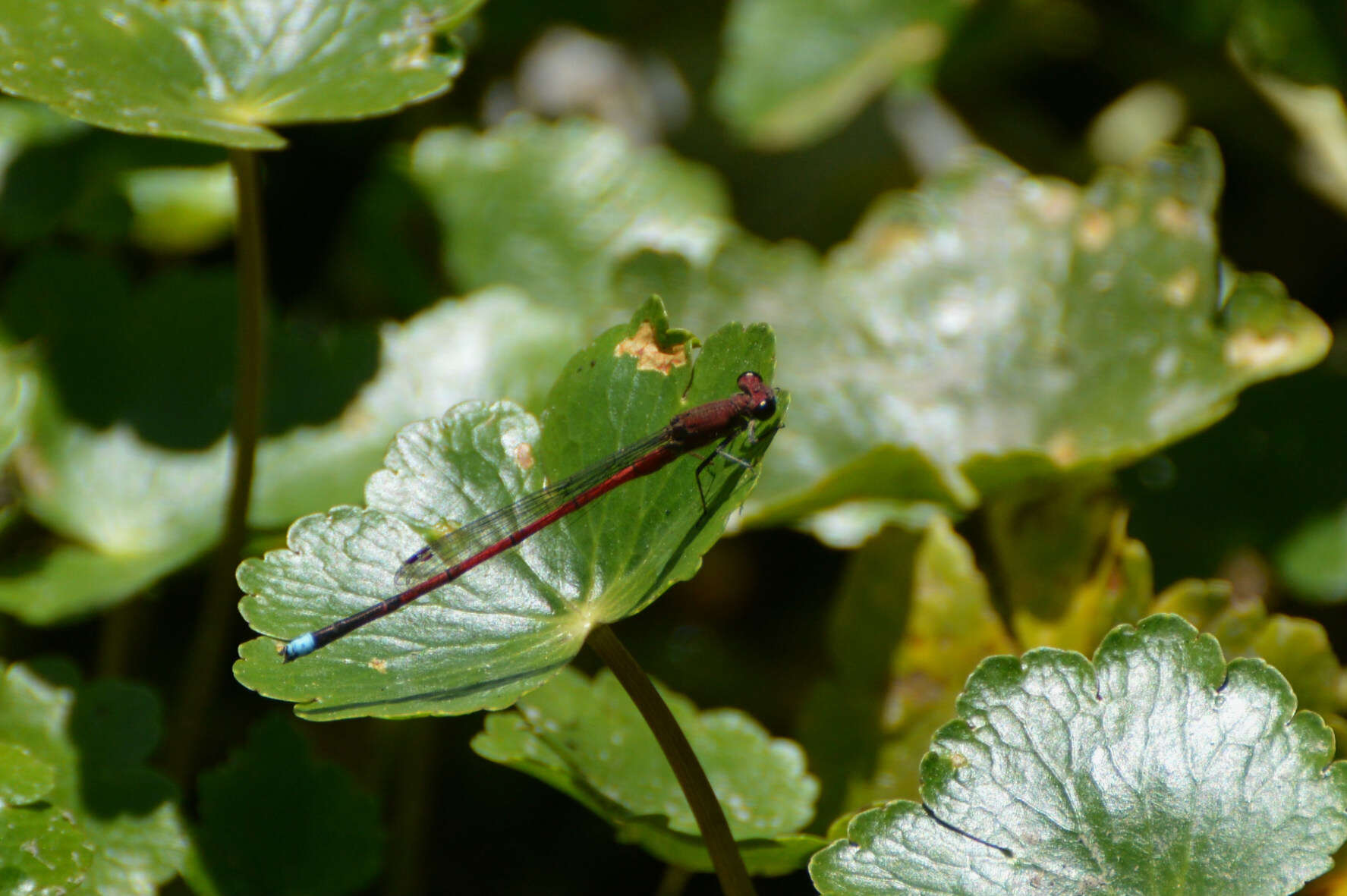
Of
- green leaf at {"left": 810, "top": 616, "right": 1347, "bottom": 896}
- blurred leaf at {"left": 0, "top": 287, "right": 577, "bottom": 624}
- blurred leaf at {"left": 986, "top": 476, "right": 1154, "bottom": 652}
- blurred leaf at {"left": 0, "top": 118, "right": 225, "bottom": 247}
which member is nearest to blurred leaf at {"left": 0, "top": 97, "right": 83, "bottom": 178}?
blurred leaf at {"left": 0, "top": 118, "right": 225, "bottom": 247}

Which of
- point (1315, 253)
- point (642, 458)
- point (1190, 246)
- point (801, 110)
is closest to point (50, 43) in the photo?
point (642, 458)

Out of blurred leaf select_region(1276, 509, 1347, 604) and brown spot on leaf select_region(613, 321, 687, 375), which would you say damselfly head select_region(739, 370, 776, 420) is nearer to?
brown spot on leaf select_region(613, 321, 687, 375)

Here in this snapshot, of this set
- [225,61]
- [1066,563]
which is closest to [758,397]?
[1066,563]

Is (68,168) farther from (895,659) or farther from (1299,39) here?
(1299,39)

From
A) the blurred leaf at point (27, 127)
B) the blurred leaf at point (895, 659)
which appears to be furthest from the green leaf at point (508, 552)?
the blurred leaf at point (27, 127)

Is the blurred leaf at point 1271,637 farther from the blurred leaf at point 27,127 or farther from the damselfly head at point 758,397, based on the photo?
the blurred leaf at point 27,127
